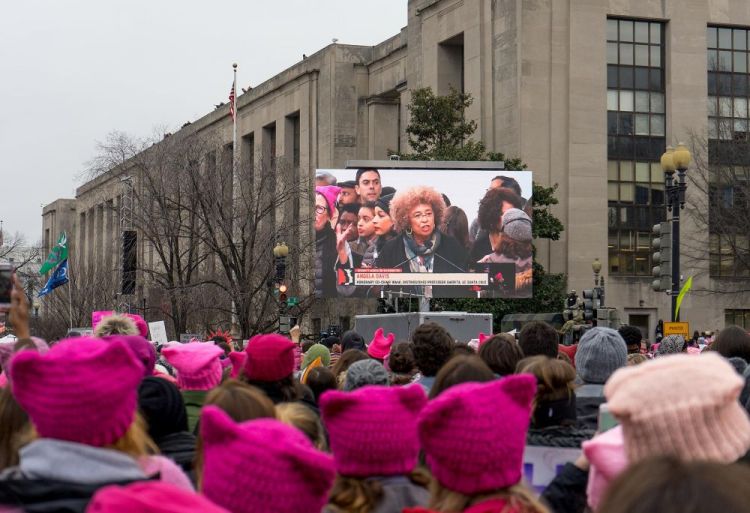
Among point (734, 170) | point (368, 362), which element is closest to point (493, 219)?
point (734, 170)

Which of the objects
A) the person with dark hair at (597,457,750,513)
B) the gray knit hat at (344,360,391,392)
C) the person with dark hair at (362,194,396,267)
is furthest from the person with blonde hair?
the person with dark hair at (362,194,396,267)

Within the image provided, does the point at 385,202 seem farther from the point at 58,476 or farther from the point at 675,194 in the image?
the point at 58,476

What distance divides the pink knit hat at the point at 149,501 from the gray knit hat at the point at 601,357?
15.9 feet

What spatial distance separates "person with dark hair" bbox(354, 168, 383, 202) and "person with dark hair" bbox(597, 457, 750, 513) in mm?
42048

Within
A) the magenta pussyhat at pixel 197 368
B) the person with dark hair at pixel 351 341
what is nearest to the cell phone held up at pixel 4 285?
the person with dark hair at pixel 351 341

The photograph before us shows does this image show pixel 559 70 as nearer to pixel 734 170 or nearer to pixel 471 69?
pixel 471 69

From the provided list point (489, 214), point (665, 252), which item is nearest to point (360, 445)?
point (665, 252)

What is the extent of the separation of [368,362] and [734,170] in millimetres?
49765

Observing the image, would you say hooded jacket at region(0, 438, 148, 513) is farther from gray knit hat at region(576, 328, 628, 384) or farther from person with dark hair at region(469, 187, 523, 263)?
person with dark hair at region(469, 187, 523, 263)

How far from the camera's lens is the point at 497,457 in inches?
171

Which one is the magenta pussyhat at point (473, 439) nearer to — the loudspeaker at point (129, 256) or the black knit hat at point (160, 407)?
the black knit hat at point (160, 407)

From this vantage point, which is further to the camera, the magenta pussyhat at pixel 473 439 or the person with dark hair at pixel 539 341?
the person with dark hair at pixel 539 341

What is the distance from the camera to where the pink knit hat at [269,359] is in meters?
7.59

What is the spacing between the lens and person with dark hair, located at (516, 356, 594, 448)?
6.25 metres
